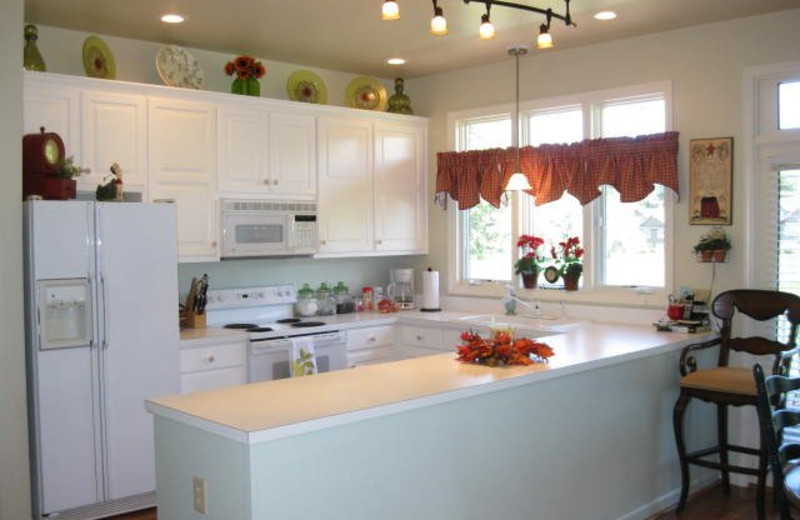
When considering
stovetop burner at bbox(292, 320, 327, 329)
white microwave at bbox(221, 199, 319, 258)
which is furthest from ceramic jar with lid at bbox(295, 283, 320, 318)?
white microwave at bbox(221, 199, 319, 258)

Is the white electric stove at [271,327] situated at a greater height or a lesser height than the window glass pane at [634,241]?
lesser

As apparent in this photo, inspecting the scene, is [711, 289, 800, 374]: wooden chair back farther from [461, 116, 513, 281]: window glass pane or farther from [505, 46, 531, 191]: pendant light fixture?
[461, 116, 513, 281]: window glass pane

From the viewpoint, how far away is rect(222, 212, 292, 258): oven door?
4.99 meters

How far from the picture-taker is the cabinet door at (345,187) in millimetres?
5520

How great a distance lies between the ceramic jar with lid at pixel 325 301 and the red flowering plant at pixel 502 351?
91.9 inches

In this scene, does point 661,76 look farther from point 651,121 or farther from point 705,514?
point 705,514

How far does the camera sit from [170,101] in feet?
15.5

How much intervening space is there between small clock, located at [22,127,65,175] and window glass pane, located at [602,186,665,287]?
10.8 ft

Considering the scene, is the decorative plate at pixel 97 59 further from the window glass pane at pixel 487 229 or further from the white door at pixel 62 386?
the window glass pane at pixel 487 229

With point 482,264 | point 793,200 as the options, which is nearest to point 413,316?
point 482,264

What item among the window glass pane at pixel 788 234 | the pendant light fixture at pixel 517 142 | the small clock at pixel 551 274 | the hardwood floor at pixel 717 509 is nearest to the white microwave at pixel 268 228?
the pendant light fixture at pixel 517 142

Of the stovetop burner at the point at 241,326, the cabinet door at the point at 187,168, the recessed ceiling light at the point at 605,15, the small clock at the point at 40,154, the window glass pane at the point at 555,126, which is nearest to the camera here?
the small clock at the point at 40,154

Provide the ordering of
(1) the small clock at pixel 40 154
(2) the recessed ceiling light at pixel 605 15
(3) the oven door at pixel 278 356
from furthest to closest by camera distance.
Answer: (3) the oven door at pixel 278 356 → (2) the recessed ceiling light at pixel 605 15 → (1) the small clock at pixel 40 154

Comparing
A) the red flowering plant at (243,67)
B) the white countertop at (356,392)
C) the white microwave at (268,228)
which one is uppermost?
the red flowering plant at (243,67)
